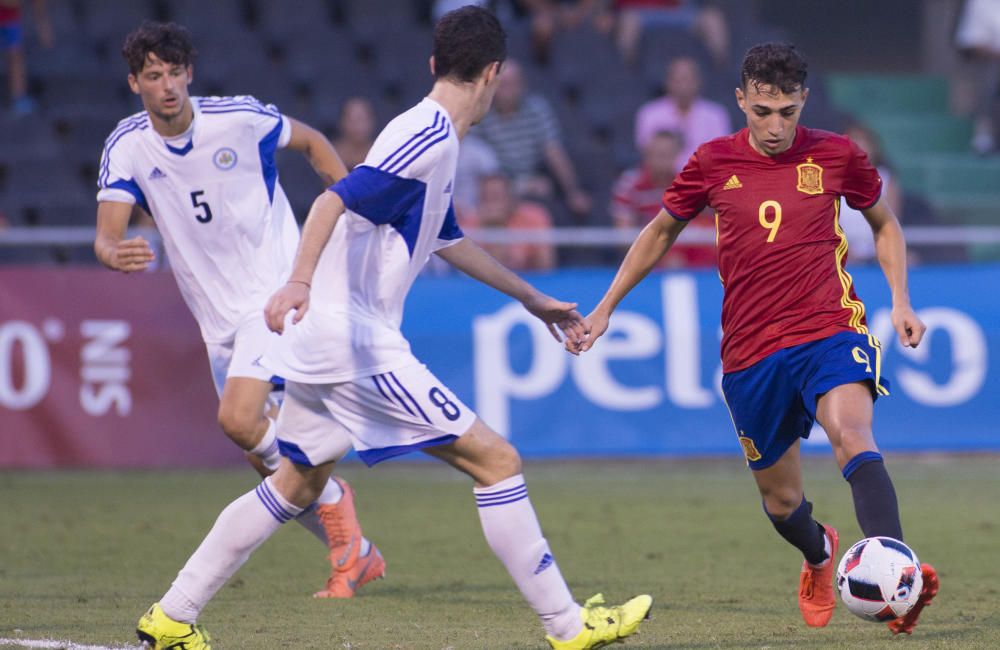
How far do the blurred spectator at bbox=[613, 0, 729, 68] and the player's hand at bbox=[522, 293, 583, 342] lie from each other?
10724 millimetres

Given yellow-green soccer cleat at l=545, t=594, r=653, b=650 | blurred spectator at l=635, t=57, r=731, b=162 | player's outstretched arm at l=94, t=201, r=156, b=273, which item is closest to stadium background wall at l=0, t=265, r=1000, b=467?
blurred spectator at l=635, t=57, r=731, b=162

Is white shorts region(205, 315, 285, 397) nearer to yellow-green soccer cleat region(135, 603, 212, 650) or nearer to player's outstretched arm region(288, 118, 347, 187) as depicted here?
player's outstretched arm region(288, 118, 347, 187)

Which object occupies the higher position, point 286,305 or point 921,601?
point 286,305

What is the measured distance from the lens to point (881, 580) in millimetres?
5270

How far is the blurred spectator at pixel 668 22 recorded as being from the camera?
16297mm

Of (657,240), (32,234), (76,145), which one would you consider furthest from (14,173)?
(657,240)

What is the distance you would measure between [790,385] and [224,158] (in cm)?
282

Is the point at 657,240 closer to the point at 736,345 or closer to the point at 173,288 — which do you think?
the point at 736,345

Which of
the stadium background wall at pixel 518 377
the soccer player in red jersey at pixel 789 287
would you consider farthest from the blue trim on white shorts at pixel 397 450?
the stadium background wall at pixel 518 377

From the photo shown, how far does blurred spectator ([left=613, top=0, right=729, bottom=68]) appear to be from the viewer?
642 inches

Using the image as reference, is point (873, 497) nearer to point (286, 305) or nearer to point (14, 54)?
point (286, 305)

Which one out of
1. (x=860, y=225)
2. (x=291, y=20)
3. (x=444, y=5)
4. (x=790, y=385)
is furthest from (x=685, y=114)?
(x=790, y=385)

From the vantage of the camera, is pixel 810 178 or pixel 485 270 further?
pixel 810 178

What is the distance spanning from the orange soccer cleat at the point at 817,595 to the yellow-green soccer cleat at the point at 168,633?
2390 mm
